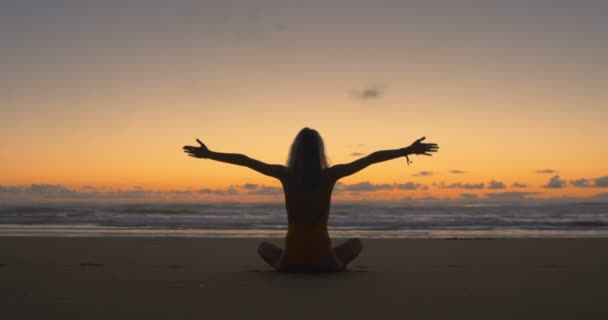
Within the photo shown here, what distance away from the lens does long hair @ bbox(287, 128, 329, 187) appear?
5.39 metres

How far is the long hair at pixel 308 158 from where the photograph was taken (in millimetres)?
5391

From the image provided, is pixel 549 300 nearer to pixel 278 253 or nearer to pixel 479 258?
pixel 278 253

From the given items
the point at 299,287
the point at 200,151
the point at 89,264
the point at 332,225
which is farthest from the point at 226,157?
the point at 332,225

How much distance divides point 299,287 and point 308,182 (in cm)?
107

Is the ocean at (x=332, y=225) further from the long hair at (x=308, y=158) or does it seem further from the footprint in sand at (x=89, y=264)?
the long hair at (x=308, y=158)

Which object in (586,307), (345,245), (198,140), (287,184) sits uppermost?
(198,140)

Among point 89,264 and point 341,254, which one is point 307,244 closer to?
point 341,254

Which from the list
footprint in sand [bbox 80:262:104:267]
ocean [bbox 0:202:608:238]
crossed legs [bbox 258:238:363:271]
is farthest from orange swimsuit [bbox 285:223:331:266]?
ocean [bbox 0:202:608:238]

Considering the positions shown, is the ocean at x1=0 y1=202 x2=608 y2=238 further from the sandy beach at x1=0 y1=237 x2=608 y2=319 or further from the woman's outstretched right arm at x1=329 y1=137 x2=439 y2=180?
the woman's outstretched right arm at x1=329 y1=137 x2=439 y2=180

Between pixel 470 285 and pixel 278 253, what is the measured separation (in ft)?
6.44

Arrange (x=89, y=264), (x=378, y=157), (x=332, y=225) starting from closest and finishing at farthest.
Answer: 1. (x=378, y=157)
2. (x=89, y=264)
3. (x=332, y=225)

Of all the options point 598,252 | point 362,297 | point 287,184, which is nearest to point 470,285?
point 362,297

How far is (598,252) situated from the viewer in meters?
8.90

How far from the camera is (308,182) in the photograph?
5480 millimetres
